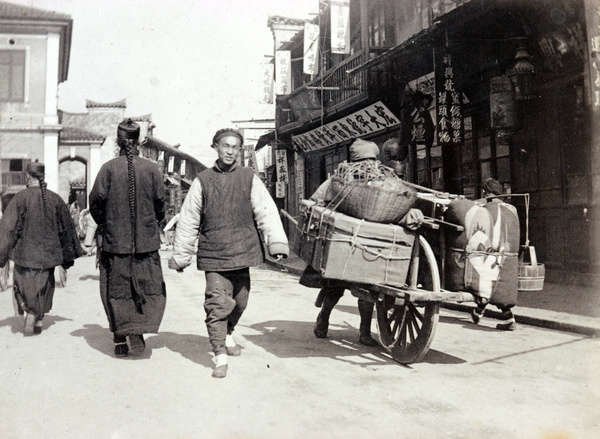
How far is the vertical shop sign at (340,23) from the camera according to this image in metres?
14.8

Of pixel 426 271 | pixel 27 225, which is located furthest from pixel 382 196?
pixel 27 225

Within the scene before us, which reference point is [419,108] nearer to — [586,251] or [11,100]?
[586,251]

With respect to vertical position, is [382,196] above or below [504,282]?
above

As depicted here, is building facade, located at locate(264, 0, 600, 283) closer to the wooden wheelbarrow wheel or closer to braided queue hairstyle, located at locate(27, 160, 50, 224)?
the wooden wheelbarrow wheel

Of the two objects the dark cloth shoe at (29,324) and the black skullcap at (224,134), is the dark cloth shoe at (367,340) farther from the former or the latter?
the dark cloth shoe at (29,324)

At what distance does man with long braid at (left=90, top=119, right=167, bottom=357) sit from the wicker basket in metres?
1.73

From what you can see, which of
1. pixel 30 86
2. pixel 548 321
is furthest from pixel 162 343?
pixel 30 86

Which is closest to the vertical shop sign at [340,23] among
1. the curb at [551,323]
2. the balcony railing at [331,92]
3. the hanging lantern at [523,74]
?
the balcony railing at [331,92]

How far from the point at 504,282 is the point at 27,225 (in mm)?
5146

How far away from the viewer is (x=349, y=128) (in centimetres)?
1686

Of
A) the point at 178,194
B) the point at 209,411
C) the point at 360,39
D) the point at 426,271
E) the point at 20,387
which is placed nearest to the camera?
the point at 209,411

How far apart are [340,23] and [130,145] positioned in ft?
37.3

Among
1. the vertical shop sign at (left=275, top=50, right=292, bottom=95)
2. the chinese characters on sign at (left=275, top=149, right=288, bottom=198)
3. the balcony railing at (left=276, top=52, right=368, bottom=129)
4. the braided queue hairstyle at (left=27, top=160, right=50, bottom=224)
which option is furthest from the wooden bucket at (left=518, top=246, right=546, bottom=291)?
the chinese characters on sign at (left=275, top=149, right=288, bottom=198)

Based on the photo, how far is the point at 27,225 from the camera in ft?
19.8
